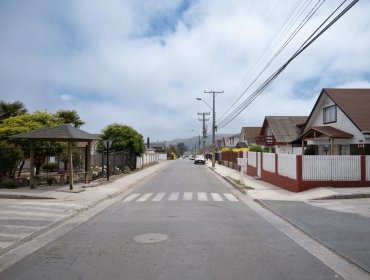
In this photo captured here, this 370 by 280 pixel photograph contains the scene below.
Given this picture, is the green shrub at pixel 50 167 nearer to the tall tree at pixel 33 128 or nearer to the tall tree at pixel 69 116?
the tall tree at pixel 33 128

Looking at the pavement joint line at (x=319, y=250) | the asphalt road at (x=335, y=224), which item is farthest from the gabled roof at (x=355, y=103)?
the pavement joint line at (x=319, y=250)

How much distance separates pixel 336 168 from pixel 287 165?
2.53 m

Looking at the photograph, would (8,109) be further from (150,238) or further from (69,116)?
(150,238)

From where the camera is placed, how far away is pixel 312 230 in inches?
412

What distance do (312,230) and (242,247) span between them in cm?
287

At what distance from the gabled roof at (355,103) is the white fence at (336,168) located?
453 cm

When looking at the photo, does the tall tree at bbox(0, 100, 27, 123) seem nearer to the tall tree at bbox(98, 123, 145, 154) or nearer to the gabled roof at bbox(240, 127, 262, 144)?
the tall tree at bbox(98, 123, 145, 154)

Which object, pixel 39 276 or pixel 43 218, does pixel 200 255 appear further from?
pixel 43 218

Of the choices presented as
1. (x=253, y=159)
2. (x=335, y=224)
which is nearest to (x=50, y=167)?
(x=253, y=159)

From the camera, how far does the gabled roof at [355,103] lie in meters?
23.9

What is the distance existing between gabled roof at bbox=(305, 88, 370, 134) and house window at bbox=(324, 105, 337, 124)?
907mm

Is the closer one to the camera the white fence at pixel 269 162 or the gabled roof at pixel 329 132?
the white fence at pixel 269 162

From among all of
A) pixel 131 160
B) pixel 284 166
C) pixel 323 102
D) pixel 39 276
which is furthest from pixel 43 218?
pixel 131 160

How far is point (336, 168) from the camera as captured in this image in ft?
62.5
